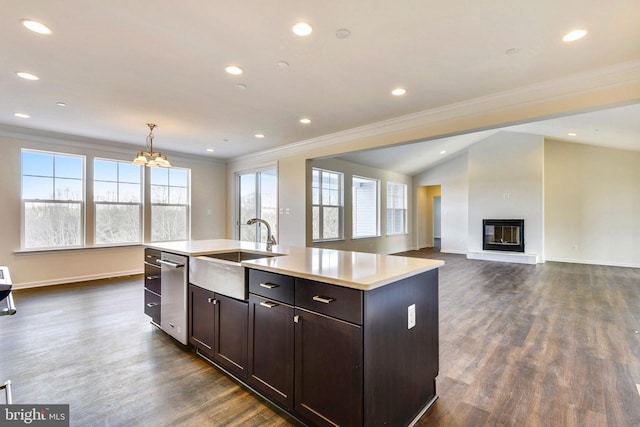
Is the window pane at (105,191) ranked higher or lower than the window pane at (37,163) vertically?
lower

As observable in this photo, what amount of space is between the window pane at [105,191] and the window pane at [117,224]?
0.13 metres

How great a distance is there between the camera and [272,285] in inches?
75.2

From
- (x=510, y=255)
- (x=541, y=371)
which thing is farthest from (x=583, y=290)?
(x=541, y=371)

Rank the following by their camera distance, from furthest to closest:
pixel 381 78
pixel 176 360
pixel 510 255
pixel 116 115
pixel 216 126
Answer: pixel 510 255 → pixel 216 126 → pixel 116 115 → pixel 381 78 → pixel 176 360

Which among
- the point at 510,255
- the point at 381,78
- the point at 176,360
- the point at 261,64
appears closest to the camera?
the point at 176,360

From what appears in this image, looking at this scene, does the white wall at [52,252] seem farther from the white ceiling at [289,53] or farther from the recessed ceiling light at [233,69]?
the recessed ceiling light at [233,69]

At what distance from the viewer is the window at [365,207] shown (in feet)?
27.7

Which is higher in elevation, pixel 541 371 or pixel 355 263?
pixel 355 263

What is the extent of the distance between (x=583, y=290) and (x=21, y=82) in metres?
8.19

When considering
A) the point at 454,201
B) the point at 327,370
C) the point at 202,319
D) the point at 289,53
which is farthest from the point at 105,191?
the point at 454,201

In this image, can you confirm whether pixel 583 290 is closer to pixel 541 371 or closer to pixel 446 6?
pixel 541 371

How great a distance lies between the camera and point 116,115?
4148 millimetres

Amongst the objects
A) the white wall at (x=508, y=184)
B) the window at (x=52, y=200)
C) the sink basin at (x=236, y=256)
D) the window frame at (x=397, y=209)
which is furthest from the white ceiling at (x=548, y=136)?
the window at (x=52, y=200)

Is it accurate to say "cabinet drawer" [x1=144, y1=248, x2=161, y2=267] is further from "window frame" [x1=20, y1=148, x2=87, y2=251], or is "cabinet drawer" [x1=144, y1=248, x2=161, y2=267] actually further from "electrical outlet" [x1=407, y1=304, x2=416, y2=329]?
"window frame" [x1=20, y1=148, x2=87, y2=251]
